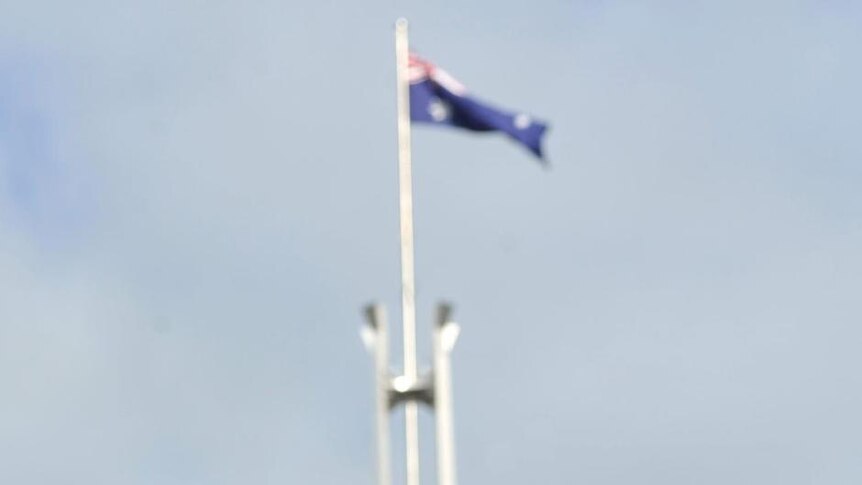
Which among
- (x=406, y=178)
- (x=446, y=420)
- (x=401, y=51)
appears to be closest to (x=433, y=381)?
(x=446, y=420)

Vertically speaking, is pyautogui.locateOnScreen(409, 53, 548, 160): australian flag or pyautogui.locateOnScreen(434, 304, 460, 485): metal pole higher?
pyautogui.locateOnScreen(409, 53, 548, 160): australian flag

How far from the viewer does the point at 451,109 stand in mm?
50156

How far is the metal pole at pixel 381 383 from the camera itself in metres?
44.8

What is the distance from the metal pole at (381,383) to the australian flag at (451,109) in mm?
5339

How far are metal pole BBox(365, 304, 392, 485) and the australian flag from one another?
5339 mm

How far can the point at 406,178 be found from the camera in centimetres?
4825

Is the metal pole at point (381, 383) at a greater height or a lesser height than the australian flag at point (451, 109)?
lesser

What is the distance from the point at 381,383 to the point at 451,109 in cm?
716

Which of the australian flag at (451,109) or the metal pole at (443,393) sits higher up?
the australian flag at (451,109)

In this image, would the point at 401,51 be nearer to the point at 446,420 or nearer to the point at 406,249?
the point at 406,249

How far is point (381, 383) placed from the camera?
4584cm

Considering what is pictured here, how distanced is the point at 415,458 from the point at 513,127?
783 cm

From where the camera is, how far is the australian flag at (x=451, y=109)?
162ft

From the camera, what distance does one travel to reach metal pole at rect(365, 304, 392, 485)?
4475cm
